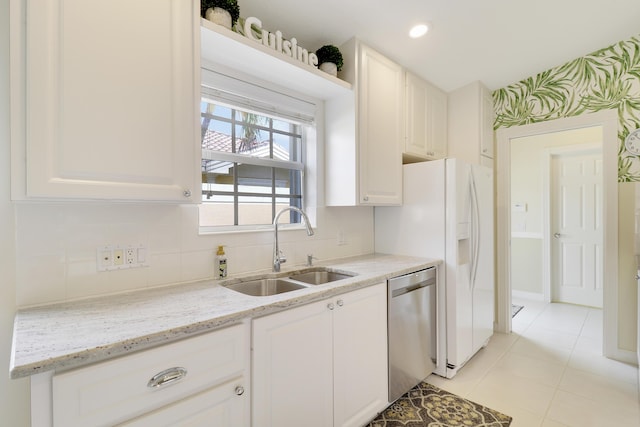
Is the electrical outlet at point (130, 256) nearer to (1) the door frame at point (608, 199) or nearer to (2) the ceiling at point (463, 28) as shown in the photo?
(2) the ceiling at point (463, 28)

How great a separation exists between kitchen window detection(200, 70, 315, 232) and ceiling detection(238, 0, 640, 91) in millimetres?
515

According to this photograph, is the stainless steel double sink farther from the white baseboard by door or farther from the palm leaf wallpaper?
the white baseboard by door

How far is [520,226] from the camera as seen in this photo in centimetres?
433

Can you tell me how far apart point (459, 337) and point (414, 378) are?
1.61 ft

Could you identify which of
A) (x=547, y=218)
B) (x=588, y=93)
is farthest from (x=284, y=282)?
(x=547, y=218)

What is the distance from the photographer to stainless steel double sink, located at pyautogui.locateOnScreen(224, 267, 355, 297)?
1.69m

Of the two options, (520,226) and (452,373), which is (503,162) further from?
(452,373)

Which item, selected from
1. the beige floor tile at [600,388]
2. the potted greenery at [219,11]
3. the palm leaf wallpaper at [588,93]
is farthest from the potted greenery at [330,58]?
the beige floor tile at [600,388]

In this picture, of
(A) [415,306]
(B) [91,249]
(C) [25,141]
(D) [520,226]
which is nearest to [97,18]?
(C) [25,141]

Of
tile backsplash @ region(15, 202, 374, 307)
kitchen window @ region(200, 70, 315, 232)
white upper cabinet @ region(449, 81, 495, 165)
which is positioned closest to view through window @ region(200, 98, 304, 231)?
kitchen window @ region(200, 70, 315, 232)

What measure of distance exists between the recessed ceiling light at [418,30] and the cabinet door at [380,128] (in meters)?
0.24

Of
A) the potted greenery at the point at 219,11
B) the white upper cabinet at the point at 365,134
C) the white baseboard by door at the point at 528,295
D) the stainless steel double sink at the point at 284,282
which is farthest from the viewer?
the white baseboard by door at the point at 528,295

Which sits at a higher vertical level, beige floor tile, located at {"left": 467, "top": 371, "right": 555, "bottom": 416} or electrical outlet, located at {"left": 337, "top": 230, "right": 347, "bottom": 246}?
electrical outlet, located at {"left": 337, "top": 230, "right": 347, "bottom": 246}

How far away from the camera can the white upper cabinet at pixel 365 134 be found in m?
2.10
